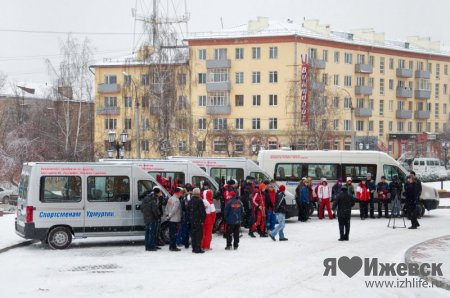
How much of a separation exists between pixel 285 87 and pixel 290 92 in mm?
2500

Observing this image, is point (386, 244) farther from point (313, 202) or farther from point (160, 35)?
point (160, 35)

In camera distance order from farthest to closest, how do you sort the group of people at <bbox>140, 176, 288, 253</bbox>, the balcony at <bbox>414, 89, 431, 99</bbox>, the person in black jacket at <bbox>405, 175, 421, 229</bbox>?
the balcony at <bbox>414, 89, 431, 99</bbox>, the person in black jacket at <bbox>405, 175, 421, 229</bbox>, the group of people at <bbox>140, 176, 288, 253</bbox>

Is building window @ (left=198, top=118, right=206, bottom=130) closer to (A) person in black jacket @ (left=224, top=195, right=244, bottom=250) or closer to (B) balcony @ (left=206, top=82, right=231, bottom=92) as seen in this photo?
(B) balcony @ (left=206, top=82, right=231, bottom=92)

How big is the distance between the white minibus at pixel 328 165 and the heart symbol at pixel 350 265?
13.1 meters

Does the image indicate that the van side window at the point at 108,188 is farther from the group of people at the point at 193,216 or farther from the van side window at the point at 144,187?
the group of people at the point at 193,216

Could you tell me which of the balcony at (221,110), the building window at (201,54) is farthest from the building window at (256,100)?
the building window at (201,54)

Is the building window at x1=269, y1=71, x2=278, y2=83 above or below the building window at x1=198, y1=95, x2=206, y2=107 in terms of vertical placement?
above

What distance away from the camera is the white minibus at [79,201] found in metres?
18.6

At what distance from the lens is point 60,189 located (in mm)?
19000

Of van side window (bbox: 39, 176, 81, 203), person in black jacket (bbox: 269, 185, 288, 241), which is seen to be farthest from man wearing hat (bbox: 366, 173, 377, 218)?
van side window (bbox: 39, 176, 81, 203)

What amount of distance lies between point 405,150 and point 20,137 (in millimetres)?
46299

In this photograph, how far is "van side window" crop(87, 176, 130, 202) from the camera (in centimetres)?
1920
